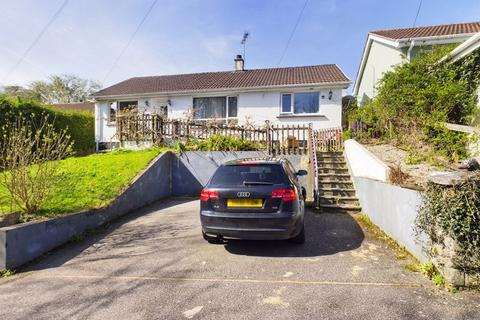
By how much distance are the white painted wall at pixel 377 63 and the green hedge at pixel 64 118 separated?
14856 millimetres

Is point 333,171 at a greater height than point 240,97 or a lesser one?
lesser

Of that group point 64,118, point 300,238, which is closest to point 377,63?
point 300,238

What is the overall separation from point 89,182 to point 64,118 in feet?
34.6

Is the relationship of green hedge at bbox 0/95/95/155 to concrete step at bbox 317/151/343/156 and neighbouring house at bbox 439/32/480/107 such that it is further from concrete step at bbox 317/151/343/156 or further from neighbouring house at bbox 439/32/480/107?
neighbouring house at bbox 439/32/480/107

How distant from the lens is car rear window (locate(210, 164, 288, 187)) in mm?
5147

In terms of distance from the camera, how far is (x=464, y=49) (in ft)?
29.4

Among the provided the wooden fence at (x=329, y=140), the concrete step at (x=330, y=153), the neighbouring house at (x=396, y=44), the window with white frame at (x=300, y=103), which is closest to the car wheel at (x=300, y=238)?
the concrete step at (x=330, y=153)

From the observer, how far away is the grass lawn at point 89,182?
6426 mm

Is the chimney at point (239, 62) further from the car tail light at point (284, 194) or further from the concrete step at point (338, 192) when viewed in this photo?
the car tail light at point (284, 194)

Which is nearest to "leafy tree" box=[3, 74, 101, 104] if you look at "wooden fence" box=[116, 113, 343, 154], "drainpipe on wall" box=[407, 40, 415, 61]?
"wooden fence" box=[116, 113, 343, 154]

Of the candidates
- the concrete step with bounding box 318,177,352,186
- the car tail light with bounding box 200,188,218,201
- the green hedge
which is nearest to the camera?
the car tail light with bounding box 200,188,218,201

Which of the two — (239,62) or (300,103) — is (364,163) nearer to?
(300,103)

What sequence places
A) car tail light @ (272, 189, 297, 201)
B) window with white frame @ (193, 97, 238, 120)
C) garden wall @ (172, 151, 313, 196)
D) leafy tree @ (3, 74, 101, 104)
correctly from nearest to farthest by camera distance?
car tail light @ (272, 189, 297, 201) → garden wall @ (172, 151, 313, 196) → window with white frame @ (193, 97, 238, 120) → leafy tree @ (3, 74, 101, 104)

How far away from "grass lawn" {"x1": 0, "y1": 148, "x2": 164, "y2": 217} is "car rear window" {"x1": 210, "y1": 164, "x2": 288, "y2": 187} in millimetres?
3312
